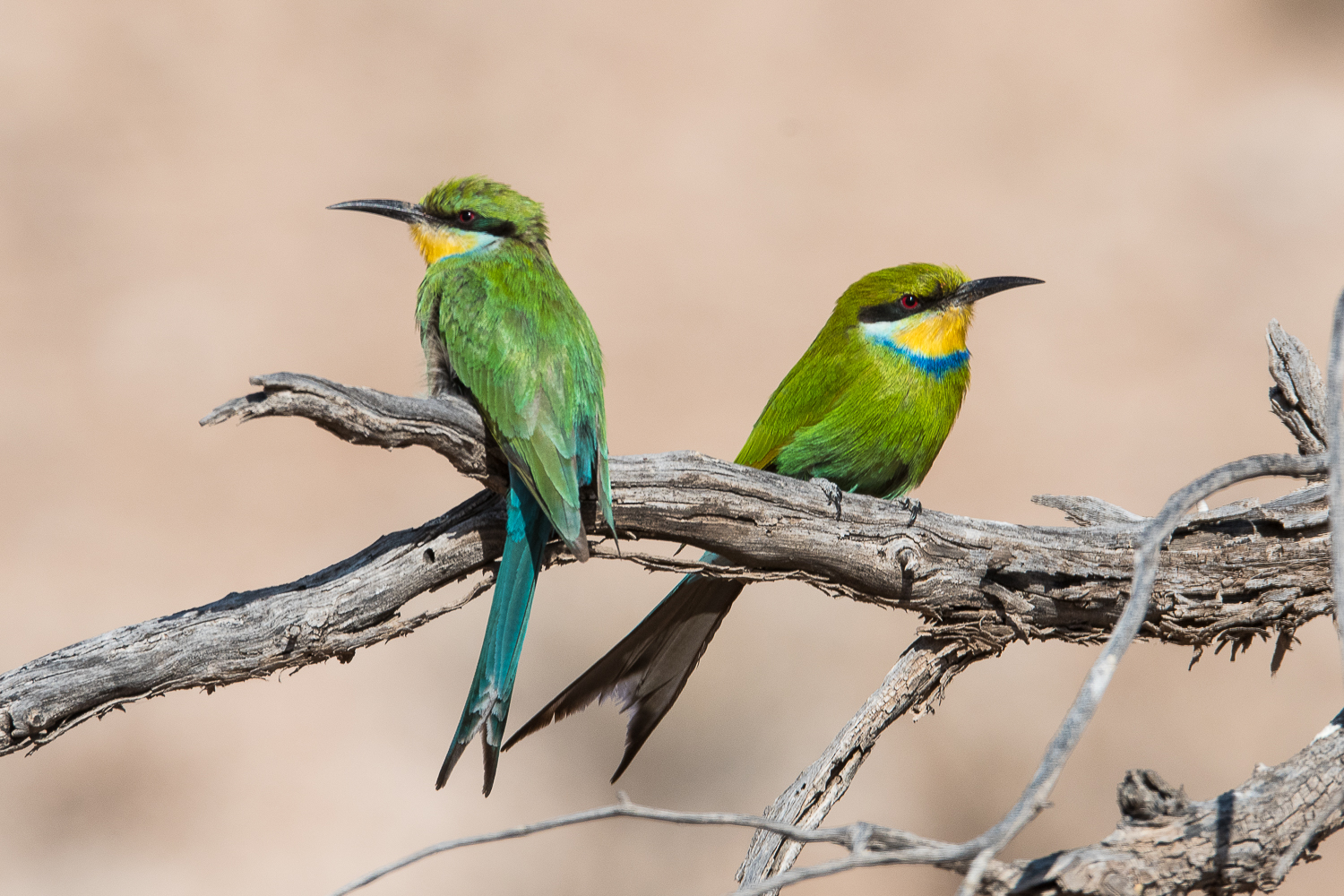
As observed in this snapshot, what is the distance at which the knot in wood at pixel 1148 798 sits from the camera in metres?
1.48

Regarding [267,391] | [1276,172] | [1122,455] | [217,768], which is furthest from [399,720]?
[1276,172]

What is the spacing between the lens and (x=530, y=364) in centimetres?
204

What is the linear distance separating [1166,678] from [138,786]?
4.85m

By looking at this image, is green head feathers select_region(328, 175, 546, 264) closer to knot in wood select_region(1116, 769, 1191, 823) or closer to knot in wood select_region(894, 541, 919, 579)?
knot in wood select_region(894, 541, 919, 579)

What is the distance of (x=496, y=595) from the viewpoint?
6.23ft

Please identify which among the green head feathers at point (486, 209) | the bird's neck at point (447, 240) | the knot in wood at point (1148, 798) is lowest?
the knot in wood at point (1148, 798)

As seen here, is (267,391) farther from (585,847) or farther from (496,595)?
(585,847)

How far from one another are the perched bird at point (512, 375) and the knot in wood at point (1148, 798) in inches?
32.6

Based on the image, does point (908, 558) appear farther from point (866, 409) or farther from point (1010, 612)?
point (866, 409)

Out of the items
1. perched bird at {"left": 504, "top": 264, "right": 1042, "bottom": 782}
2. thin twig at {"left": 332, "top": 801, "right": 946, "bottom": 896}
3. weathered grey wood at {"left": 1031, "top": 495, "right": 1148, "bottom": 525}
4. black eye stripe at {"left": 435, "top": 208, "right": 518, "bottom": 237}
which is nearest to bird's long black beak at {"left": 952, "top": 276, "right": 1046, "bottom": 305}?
perched bird at {"left": 504, "top": 264, "right": 1042, "bottom": 782}

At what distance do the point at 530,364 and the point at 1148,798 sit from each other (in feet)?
3.83

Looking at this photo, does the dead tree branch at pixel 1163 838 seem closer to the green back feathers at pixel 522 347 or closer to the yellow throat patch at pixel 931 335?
the green back feathers at pixel 522 347

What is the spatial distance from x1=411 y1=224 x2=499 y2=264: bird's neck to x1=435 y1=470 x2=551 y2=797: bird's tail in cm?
76

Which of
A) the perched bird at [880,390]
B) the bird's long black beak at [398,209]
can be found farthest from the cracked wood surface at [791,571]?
the bird's long black beak at [398,209]
